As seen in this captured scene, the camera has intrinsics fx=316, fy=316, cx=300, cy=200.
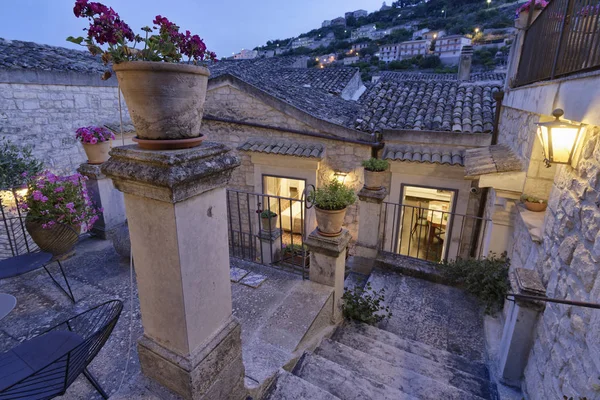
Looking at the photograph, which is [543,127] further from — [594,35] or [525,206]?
[525,206]

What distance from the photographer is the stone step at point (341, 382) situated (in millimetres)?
2434

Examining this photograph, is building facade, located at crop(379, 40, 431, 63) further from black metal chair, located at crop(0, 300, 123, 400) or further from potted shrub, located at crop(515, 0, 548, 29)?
black metal chair, located at crop(0, 300, 123, 400)

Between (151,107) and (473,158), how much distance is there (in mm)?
5097

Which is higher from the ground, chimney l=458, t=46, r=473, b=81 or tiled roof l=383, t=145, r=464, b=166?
chimney l=458, t=46, r=473, b=81

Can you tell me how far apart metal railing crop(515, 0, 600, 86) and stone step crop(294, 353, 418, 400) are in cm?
284

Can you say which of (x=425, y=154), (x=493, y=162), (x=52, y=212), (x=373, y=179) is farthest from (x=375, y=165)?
(x=52, y=212)

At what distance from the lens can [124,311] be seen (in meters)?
2.92

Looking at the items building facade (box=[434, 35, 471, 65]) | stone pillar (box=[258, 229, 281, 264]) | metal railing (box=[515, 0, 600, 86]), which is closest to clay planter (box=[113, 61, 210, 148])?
metal railing (box=[515, 0, 600, 86])

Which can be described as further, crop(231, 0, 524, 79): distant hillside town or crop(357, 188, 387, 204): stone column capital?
crop(231, 0, 524, 79): distant hillside town

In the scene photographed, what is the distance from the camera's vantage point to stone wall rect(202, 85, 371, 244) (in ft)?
23.5

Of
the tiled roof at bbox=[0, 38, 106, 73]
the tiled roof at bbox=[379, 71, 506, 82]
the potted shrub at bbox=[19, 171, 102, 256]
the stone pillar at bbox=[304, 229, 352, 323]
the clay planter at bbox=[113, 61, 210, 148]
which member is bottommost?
the stone pillar at bbox=[304, 229, 352, 323]

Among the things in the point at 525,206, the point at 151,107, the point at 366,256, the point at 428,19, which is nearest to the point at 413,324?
the point at 366,256

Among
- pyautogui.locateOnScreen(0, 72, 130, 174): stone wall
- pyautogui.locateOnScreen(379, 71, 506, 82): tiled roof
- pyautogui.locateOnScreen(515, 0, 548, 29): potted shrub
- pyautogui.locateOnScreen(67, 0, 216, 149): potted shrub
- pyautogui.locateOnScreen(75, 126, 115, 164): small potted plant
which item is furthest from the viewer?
pyautogui.locateOnScreen(379, 71, 506, 82): tiled roof

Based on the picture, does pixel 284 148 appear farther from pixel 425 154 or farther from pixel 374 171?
pixel 425 154
